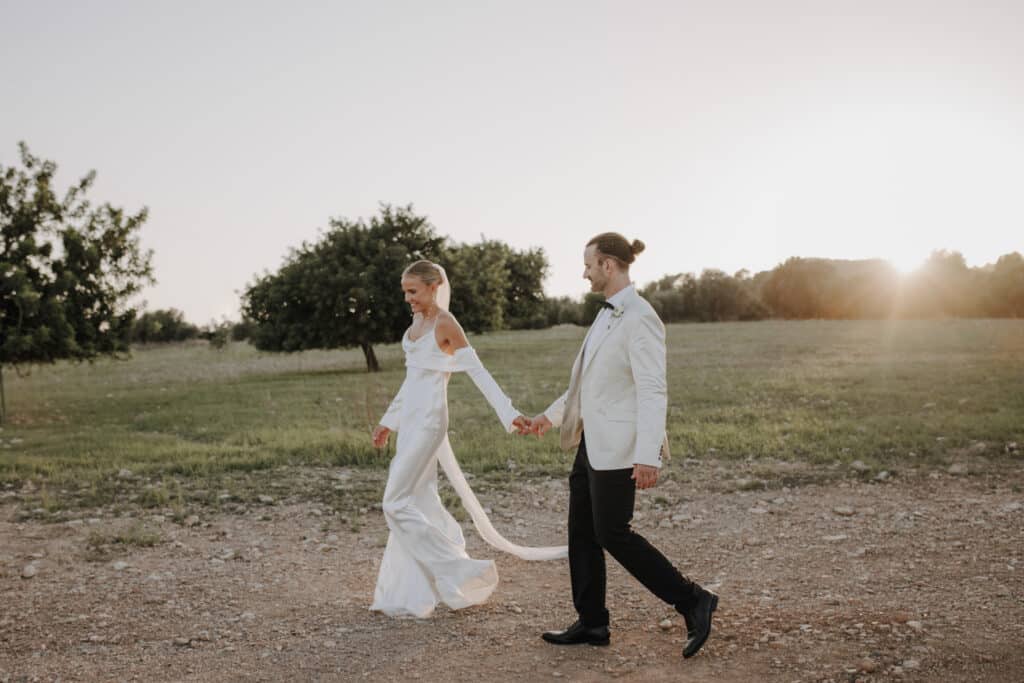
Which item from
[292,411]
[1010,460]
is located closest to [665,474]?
[1010,460]

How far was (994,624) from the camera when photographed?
18.5 feet

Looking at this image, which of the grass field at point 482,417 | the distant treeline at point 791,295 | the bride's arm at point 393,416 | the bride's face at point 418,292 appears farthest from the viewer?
the distant treeline at point 791,295

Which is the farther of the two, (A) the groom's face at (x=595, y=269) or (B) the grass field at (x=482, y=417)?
(B) the grass field at (x=482, y=417)

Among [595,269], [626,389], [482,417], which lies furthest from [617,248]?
[482,417]

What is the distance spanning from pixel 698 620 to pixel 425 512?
234cm

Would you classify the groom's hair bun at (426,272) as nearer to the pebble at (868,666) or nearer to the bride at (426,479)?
the bride at (426,479)

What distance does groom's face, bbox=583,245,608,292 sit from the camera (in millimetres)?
5219

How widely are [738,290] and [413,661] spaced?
8428cm

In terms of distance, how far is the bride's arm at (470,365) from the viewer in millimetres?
6465

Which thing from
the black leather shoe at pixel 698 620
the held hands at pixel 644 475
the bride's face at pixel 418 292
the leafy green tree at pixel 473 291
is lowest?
the black leather shoe at pixel 698 620

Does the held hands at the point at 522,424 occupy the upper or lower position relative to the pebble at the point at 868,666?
upper

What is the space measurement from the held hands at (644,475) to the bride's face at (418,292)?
2.38 m

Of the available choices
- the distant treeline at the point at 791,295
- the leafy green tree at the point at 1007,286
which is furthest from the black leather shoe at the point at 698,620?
the leafy green tree at the point at 1007,286

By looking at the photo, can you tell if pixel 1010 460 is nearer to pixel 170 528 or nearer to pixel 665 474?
pixel 665 474
